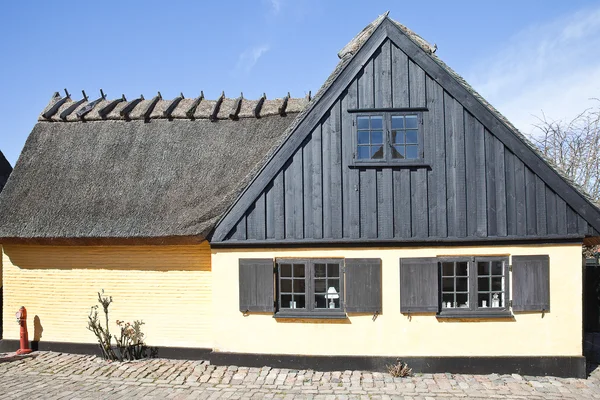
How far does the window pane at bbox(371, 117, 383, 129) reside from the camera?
8.10 m

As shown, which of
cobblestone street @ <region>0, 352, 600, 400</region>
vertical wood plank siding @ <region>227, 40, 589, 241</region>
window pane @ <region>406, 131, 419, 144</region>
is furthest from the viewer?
window pane @ <region>406, 131, 419, 144</region>

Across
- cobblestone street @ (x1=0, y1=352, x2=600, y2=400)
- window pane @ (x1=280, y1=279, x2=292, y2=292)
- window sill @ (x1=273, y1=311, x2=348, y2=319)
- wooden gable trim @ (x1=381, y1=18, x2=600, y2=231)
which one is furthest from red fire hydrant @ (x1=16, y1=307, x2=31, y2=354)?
wooden gable trim @ (x1=381, y1=18, x2=600, y2=231)

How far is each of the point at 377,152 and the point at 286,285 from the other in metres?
3.08

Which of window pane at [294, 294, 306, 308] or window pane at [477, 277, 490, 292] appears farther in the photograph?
window pane at [294, 294, 306, 308]

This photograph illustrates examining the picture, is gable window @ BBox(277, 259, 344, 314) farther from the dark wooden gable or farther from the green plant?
the green plant

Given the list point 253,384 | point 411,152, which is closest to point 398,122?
point 411,152

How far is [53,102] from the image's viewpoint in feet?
38.8

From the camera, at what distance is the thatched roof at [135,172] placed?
8828 millimetres

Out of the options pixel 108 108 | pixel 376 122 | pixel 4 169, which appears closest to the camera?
pixel 376 122

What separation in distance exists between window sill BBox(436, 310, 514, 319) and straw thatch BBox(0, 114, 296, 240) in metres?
4.48

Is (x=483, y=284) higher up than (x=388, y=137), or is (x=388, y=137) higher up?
(x=388, y=137)

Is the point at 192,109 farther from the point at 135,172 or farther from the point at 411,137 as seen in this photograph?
the point at 411,137

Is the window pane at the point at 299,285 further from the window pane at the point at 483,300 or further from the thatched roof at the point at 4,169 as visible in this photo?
the thatched roof at the point at 4,169

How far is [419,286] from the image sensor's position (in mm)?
7895
